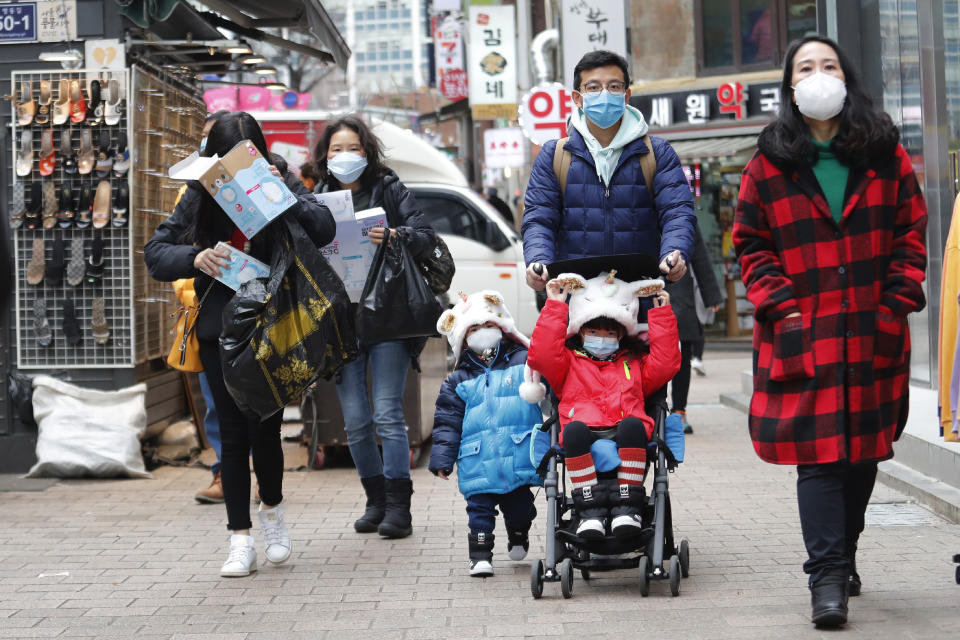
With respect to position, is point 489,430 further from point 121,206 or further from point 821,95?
point 121,206

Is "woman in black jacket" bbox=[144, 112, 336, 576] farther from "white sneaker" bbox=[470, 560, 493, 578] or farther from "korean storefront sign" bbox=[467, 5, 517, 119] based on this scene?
"korean storefront sign" bbox=[467, 5, 517, 119]

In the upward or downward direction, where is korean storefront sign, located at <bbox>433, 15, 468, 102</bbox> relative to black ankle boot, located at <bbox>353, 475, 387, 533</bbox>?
upward

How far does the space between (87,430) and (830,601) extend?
542cm

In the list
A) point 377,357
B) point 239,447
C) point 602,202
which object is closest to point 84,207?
point 377,357

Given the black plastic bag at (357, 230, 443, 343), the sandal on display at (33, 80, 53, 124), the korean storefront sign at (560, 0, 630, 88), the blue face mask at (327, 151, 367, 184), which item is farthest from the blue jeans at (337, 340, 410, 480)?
the korean storefront sign at (560, 0, 630, 88)

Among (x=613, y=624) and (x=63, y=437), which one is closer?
(x=613, y=624)

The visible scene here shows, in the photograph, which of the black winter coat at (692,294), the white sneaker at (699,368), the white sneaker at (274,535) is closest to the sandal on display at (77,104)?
the white sneaker at (274,535)

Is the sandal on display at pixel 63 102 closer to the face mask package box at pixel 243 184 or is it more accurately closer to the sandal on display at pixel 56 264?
the sandal on display at pixel 56 264

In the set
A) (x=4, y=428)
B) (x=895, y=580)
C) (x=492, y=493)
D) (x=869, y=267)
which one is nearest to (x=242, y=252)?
(x=492, y=493)

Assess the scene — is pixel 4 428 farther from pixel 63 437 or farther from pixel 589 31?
pixel 589 31

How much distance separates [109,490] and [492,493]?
11.4 feet

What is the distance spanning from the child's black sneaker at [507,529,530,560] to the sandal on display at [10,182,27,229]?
14.5ft

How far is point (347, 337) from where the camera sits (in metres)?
5.75

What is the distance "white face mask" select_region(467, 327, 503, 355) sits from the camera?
5.66m
